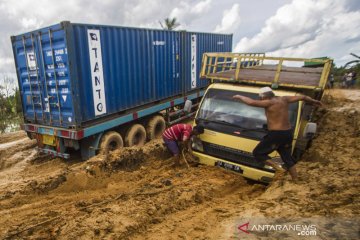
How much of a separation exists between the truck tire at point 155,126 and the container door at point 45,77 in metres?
2.56

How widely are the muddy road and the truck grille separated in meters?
0.27

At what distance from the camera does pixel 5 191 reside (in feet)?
15.0

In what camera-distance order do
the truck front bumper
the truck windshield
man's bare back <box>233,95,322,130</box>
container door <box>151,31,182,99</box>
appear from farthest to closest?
container door <box>151,31,182,99</box> < the truck windshield < the truck front bumper < man's bare back <box>233,95,322,130</box>

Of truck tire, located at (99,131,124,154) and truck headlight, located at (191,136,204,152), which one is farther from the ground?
truck headlight, located at (191,136,204,152)

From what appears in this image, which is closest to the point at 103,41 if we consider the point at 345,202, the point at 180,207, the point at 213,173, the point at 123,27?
the point at 123,27

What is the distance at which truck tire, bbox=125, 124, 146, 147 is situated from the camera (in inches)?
288

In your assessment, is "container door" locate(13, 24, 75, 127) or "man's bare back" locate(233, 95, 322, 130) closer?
"man's bare back" locate(233, 95, 322, 130)

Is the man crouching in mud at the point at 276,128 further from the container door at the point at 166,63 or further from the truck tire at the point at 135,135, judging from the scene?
the container door at the point at 166,63

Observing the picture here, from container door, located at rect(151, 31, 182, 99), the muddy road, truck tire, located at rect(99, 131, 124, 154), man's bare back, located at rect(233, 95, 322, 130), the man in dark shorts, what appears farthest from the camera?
container door, located at rect(151, 31, 182, 99)

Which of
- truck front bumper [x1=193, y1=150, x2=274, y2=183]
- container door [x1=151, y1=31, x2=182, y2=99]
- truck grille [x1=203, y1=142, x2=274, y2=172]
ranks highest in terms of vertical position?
container door [x1=151, y1=31, x2=182, y2=99]

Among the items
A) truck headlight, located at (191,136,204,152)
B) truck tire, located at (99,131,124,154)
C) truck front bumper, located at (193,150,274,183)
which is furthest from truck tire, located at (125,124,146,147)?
truck front bumper, located at (193,150,274,183)

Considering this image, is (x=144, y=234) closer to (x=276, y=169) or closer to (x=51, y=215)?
(x=51, y=215)

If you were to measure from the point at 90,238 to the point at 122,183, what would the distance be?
6.10 feet

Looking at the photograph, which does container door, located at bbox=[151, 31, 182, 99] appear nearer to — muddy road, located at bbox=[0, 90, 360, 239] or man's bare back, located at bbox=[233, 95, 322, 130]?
muddy road, located at bbox=[0, 90, 360, 239]
